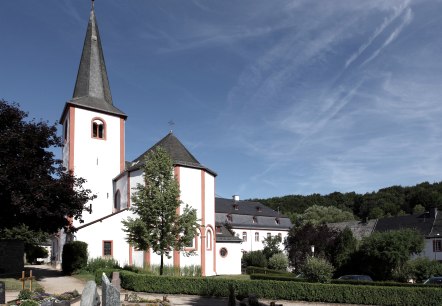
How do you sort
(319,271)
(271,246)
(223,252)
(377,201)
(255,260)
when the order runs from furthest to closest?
(377,201) < (271,246) < (255,260) < (223,252) < (319,271)

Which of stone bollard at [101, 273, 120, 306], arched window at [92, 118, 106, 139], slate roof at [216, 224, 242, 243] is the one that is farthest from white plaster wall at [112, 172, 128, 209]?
stone bollard at [101, 273, 120, 306]

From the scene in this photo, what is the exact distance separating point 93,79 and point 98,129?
15.9 ft

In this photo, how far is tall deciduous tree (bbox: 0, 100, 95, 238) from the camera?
76.9 ft

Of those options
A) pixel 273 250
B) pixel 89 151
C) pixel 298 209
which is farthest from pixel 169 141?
pixel 298 209

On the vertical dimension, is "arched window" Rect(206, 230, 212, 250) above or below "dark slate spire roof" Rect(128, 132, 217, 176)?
below

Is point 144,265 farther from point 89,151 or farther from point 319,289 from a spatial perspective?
point 319,289

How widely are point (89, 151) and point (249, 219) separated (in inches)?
1431

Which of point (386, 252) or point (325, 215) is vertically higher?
point (325, 215)

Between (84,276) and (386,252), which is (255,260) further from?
(84,276)

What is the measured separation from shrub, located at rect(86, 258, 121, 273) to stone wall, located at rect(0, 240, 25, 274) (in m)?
4.58

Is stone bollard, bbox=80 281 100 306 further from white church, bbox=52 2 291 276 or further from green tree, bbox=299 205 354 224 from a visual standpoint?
green tree, bbox=299 205 354 224

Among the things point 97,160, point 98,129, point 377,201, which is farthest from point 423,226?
point 377,201

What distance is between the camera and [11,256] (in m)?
28.7

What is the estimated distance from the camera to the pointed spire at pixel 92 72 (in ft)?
126
